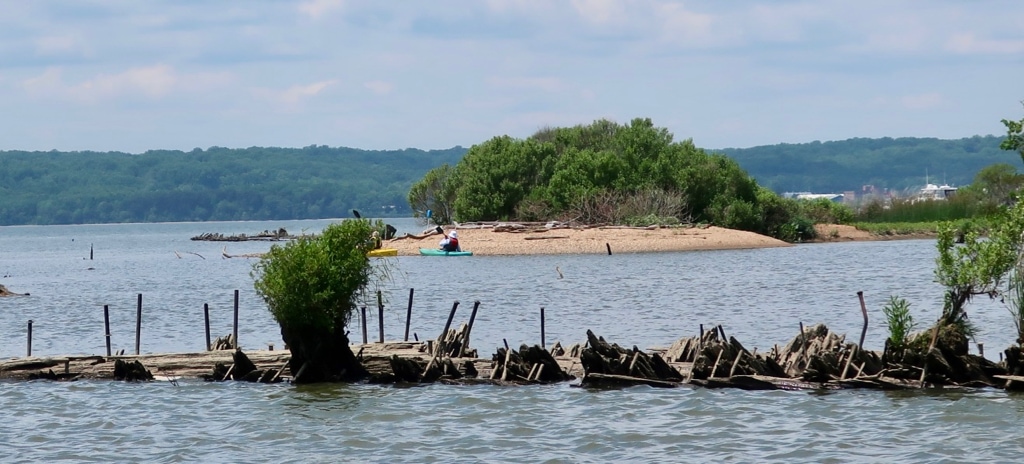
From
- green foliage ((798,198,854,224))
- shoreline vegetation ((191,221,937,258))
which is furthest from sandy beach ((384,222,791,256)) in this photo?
green foliage ((798,198,854,224))

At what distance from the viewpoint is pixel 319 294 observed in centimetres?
2636

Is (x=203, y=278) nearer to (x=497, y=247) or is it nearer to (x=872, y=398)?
(x=497, y=247)

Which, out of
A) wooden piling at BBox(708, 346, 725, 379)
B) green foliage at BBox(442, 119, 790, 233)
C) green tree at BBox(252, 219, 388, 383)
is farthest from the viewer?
green foliage at BBox(442, 119, 790, 233)

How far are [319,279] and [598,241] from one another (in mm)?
62764

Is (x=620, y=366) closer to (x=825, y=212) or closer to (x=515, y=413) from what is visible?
(x=515, y=413)

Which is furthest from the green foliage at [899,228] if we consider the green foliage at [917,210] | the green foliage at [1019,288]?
the green foliage at [1019,288]

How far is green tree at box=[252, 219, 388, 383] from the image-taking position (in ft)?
87.0

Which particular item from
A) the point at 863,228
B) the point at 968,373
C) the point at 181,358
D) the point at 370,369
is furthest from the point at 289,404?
the point at 863,228

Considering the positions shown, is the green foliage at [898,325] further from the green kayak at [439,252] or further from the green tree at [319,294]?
the green kayak at [439,252]

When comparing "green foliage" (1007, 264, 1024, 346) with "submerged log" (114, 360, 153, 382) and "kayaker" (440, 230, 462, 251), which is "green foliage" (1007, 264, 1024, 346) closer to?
"submerged log" (114, 360, 153, 382)

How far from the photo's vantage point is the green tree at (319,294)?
2652 cm

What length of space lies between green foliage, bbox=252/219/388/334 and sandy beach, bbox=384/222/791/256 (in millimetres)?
60631

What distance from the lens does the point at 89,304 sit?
5353cm

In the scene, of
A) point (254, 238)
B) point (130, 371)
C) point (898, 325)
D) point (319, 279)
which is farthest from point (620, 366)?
point (254, 238)
